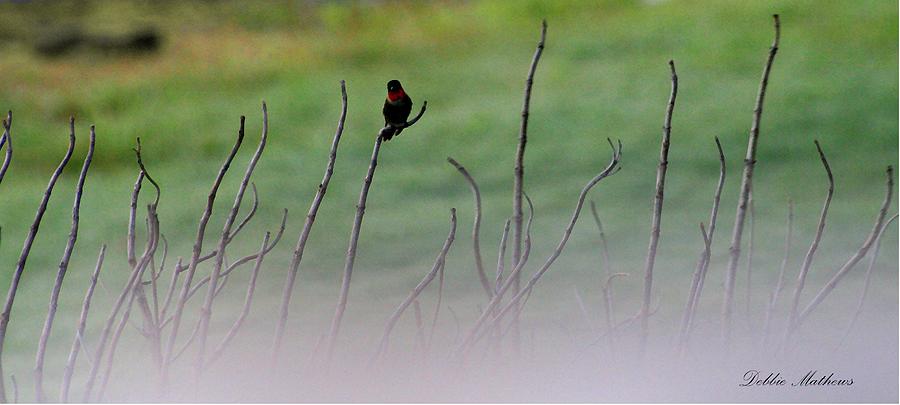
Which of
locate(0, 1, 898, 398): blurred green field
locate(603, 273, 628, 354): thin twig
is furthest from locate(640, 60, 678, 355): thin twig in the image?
locate(0, 1, 898, 398): blurred green field

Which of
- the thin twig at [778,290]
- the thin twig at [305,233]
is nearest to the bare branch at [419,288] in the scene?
the thin twig at [305,233]

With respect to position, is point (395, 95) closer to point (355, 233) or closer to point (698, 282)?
point (355, 233)

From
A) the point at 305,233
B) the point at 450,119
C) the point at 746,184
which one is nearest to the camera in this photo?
the point at 305,233

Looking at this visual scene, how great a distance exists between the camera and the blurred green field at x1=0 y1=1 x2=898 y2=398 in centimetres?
255

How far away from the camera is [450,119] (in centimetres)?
322

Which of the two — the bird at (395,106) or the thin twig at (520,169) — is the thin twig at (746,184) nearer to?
the thin twig at (520,169)

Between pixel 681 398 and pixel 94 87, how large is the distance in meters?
2.24

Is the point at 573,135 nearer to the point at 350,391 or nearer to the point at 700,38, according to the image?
the point at 700,38

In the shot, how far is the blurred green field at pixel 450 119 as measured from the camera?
2.55 meters

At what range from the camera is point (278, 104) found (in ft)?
10.6

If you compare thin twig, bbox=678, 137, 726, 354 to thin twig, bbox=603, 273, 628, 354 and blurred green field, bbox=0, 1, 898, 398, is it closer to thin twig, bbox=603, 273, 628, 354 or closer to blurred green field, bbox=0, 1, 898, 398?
thin twig, bbox=603, 273, 628, 354
